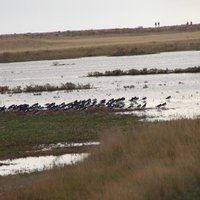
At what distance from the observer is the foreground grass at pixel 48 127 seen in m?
25.0

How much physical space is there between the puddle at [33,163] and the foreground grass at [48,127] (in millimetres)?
1248

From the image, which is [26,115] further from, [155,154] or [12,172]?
[155,154]

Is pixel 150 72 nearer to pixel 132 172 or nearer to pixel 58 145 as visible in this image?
pixel 58 145

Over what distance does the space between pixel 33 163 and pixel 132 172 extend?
7.01 meters

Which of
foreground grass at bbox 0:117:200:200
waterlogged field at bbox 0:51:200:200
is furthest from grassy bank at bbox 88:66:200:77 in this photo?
foreground grass at bbox 0:117:200:200

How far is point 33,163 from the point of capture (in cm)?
2086

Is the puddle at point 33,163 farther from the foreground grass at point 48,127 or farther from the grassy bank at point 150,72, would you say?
the grassy bank at point 150,72

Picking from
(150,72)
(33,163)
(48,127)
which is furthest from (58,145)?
(150,72)

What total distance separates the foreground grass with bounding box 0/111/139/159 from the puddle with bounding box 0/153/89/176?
125 centimetres

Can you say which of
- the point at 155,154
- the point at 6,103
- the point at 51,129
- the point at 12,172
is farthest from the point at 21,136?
the point at 6,103

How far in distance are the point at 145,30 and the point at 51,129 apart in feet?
567

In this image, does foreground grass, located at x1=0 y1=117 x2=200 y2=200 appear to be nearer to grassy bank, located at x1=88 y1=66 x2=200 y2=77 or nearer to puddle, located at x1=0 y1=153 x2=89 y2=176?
puddle, located at x1=0 y1=153 x2=89 y2=176

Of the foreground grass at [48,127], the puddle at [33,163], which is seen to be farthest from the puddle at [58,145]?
the puddle at [33,163]

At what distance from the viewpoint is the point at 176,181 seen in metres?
12.8
